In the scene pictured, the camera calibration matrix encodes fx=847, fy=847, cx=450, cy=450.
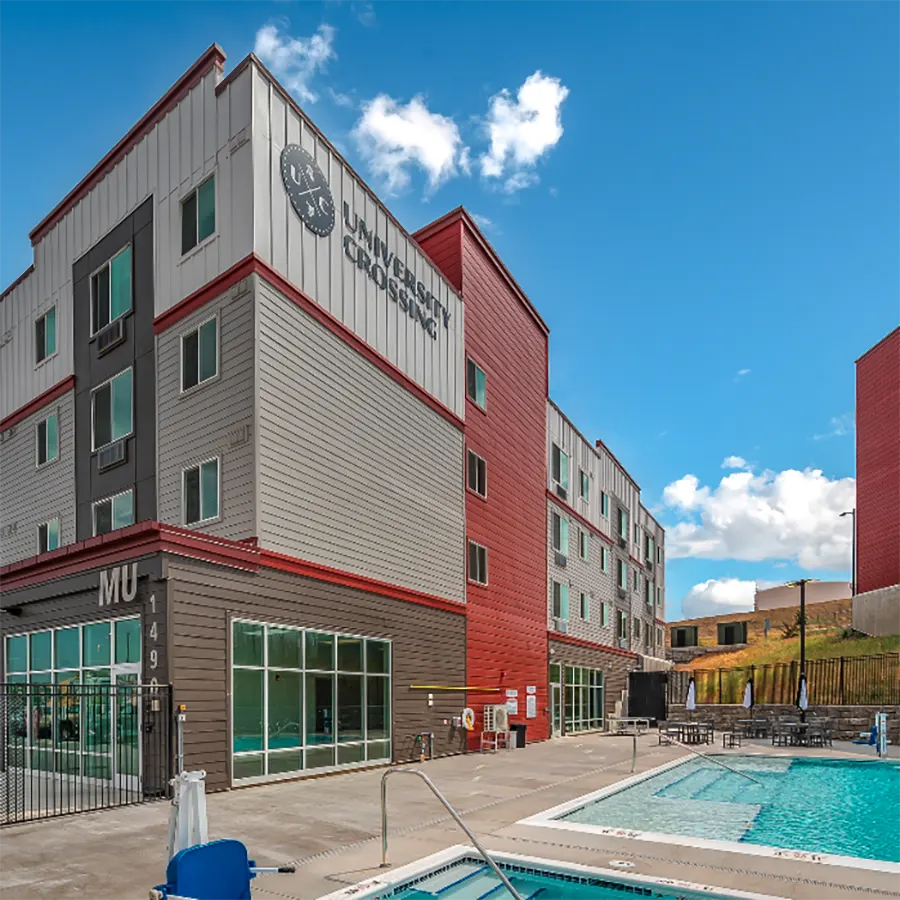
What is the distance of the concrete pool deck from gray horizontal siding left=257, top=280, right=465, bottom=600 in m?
5.16

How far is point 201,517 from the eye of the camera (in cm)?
1688

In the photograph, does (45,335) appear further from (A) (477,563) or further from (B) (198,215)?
(A) (477,563)

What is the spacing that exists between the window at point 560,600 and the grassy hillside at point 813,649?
12587 mm

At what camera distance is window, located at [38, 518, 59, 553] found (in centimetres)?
2197

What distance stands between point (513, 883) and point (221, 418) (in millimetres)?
10767

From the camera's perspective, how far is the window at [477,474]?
25.3 m

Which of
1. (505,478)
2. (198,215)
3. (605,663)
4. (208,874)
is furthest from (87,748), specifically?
(605,663)

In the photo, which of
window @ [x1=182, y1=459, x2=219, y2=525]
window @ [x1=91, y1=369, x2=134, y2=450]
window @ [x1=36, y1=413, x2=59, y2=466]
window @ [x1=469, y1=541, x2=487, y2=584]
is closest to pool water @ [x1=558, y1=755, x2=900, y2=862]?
window @ [x1=469, y1=541, x2=487, y2=584]

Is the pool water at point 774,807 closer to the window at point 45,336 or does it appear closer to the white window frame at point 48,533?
the white window frame at point 48,533

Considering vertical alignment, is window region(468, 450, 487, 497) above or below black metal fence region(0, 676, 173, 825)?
above

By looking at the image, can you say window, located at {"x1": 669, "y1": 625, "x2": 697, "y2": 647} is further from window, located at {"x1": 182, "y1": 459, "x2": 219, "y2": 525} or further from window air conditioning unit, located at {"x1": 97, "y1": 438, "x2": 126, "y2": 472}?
window, located at {"x1": 182, "y1": 459, "x2": 219, "y2": 525}

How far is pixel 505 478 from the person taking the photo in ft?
91.7

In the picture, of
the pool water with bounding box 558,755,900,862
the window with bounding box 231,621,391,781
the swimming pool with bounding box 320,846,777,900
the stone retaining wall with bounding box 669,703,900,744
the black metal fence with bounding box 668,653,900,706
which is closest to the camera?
the swimming pool with bounding box 320,846,777,900

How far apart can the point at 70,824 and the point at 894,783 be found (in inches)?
643
